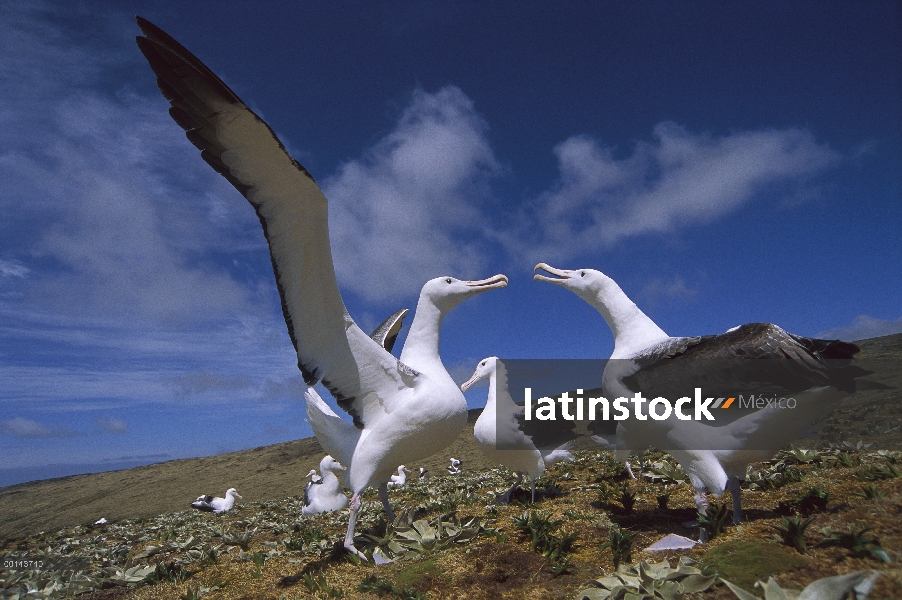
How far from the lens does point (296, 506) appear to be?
13.4m

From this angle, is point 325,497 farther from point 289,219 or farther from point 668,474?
point 289,219

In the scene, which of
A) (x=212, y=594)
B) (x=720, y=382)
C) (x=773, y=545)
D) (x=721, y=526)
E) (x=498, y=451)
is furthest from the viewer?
(x=498, y=451)

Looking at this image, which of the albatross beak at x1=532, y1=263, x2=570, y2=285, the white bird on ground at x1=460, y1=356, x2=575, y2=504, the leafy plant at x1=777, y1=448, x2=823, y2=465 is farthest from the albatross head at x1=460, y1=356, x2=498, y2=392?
the leafy plant at x1=777, y1=448, x2=823, y2=465

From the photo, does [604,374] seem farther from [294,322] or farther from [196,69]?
[196,69]

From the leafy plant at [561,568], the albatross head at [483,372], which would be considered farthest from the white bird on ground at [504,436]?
the leafy plant at [561,568]

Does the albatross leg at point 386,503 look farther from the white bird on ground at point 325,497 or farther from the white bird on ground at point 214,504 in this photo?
the white bird on ground at point 214,504

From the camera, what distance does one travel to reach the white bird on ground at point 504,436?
7402mm

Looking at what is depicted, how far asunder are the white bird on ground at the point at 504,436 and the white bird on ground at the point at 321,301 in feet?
5.03

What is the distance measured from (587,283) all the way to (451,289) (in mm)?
1699

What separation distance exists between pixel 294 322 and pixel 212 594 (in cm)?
289

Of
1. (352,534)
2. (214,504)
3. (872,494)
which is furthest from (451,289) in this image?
(214,504)

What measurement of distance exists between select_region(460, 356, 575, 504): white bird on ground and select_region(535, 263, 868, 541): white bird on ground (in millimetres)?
2206

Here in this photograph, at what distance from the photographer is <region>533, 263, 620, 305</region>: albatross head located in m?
6.24

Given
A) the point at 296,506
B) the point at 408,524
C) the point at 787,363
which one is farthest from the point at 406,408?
the point at 296,506
